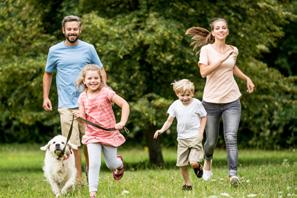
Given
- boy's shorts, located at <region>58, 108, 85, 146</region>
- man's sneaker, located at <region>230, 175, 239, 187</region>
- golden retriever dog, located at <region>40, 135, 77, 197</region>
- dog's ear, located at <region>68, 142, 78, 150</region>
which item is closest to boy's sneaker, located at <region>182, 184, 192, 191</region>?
man's sneaker, located at <region>230, 175, 239, 187</region>

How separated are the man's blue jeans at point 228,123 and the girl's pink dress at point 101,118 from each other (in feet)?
5.89

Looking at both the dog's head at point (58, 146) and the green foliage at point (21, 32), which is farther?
the green foliage at point (21, 32)

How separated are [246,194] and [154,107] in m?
7.76

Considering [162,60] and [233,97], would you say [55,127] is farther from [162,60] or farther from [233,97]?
[233,97]

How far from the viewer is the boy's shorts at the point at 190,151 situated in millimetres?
9305

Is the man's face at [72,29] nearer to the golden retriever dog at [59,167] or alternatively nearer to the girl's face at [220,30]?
the golden retriever dog at [59,167]

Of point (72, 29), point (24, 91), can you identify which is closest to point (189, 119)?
point (72, 29)

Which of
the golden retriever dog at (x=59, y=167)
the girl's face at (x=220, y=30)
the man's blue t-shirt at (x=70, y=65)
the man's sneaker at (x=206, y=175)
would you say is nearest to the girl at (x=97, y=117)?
the golden retriever dog at (x=59, y=167)

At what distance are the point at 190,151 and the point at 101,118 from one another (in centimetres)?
126

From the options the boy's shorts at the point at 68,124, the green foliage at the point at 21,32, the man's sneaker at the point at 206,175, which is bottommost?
the man's sneaker at the point at 206,175

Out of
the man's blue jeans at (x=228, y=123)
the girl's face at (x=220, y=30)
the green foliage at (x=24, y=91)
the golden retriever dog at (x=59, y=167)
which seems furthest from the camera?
the green foliage at (x=24, y=91)

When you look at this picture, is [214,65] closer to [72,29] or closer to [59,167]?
[72,29]

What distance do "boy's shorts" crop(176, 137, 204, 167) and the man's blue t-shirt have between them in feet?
5.59

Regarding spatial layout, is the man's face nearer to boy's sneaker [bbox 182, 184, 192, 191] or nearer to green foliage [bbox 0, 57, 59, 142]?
boy's sneaker [bbox 182, 184, 192, 191]
